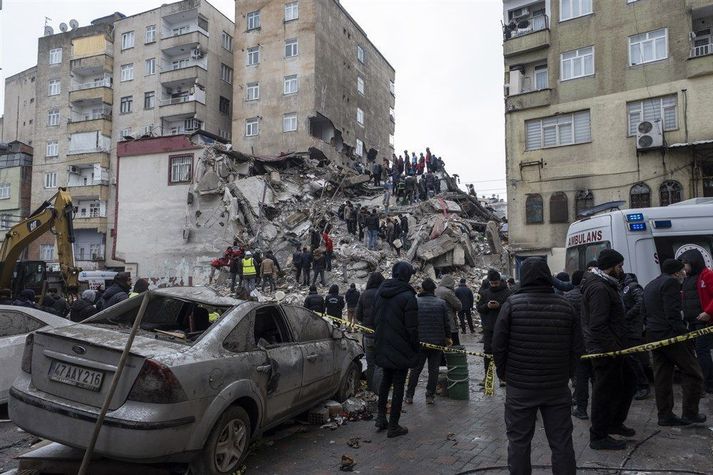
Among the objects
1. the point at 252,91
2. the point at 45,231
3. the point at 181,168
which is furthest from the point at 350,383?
the point at 252,91

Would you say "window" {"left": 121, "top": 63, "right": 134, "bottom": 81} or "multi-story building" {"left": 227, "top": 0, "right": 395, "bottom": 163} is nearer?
"multi-story building" {"left": 227, "top": 0, "right": 395, "bottom": 163}

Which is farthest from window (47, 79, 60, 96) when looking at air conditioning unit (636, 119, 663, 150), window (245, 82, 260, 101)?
air conditioning unit (636, 119, 663, 150)

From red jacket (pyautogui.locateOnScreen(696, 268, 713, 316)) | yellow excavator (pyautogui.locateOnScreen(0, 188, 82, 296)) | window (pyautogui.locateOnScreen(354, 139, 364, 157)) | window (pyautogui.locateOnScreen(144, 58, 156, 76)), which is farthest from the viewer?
window (pyautogui.locateOnScreen(354, 139, 364, 157))

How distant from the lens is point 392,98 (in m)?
50.4

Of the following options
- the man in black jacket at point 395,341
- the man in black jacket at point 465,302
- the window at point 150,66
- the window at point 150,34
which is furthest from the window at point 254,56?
the man in black jacket at point 395,341

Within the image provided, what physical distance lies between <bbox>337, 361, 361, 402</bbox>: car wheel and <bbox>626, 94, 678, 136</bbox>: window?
1883 centimetres

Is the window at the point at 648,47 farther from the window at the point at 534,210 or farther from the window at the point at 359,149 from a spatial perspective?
the window at the point at 359,149

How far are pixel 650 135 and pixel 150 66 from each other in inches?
1423

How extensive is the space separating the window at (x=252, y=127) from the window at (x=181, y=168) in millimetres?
7432

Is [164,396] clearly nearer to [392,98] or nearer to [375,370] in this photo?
[375,370]

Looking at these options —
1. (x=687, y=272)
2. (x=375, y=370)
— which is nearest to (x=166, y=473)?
(x=375, y=370)

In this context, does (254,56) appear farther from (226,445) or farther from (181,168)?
(226,445)

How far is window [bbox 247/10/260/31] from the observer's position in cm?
3797

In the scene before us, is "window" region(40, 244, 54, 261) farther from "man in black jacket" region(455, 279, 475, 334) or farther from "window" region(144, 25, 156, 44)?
"man in black jacket" region(455, 279, 475, 334)
